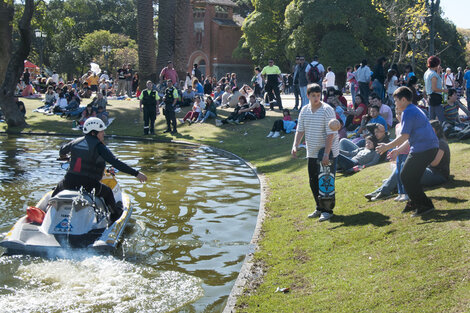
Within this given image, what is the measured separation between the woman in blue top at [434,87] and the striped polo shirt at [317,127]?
3.98 m

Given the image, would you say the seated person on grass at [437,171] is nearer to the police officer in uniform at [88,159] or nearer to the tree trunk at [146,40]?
the police officer in uniform at [88,159]

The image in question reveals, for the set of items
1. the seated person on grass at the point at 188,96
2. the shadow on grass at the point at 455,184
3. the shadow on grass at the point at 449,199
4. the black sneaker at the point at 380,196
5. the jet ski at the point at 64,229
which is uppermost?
the seated person on grass at the point at 188,96

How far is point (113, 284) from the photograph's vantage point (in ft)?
24.2

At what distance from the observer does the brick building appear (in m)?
65.1

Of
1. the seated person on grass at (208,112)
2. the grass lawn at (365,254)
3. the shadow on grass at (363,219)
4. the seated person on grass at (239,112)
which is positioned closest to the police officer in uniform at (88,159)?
the grass lawn at (365,254)

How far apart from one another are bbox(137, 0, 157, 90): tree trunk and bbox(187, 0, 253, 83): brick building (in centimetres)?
3438

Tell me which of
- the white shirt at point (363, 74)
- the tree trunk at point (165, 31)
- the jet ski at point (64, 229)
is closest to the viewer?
the jet ski at point (64, 229)

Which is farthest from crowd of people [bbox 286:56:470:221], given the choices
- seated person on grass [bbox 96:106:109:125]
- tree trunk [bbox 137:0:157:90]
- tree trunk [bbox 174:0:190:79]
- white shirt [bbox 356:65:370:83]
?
tree trunk [bbox 174:0:190:79]

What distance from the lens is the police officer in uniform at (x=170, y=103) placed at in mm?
23750

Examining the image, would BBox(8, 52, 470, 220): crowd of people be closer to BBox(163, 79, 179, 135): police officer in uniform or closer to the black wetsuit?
BBox(163, 79, 179, 135): police officer in uniform

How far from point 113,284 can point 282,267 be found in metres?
2.27

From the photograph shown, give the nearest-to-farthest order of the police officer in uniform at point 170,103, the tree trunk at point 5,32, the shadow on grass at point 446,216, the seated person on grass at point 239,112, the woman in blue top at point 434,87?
1. the shadow on grass at point 446,216
2. the woman in blue top at point 434,87
3. the police officer in uniform at point 170,103
4. the seated person on grass at point 239,112
5. the tree trunk at point 5,32

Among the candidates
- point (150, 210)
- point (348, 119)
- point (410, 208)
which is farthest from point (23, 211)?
point (348, 119)

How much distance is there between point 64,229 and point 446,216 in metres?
5.64
